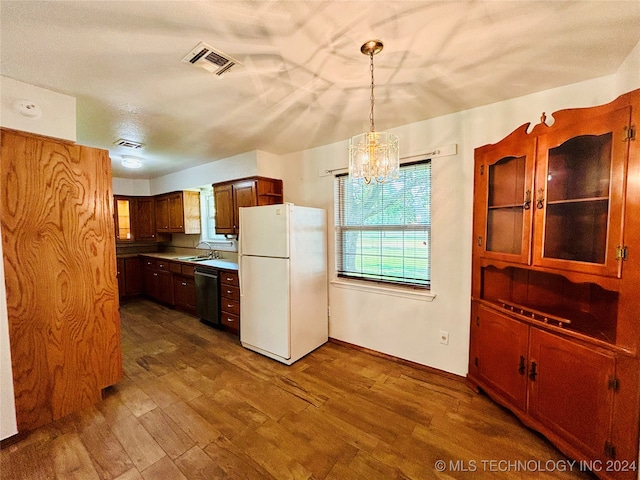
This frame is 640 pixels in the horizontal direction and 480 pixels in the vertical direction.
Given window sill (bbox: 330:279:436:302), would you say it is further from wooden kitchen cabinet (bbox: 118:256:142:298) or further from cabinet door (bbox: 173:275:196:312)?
wooden kitchen cabinet (bbox: 118:256:142:298)

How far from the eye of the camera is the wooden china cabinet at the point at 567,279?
1313 mm

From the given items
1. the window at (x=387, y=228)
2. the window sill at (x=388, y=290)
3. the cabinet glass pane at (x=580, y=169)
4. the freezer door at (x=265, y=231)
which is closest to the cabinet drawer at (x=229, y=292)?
the freezer door at (x=265, y=231)

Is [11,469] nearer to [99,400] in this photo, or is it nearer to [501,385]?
[99,400]

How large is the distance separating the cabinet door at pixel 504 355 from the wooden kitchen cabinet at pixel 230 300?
8.81ft

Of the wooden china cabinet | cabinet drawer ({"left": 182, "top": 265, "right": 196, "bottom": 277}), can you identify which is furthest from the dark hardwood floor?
cabinet drawer ({"left": 182, "top": 265, "right": 196, "bottom": 277})

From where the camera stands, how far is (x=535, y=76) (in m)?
1.78

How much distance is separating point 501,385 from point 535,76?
7.40 feet

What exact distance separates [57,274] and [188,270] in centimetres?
220

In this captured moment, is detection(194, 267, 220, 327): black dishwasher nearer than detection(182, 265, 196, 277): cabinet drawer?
Yes

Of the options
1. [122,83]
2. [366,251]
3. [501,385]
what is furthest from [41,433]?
[501,385]

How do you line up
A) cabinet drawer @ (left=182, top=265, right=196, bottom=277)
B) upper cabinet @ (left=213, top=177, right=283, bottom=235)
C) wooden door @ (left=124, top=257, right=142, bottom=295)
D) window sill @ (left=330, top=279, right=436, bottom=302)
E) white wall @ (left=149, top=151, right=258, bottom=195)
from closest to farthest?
1. window sill @ (left=330, top=279, right=436, bottom=302)
2. upper cabinet @ (left=213, top=177, right=283, bottom=235)
3. white wall @ (left=149, top=151, right=258, bottom=195)
4. cabinet drawer @ (left=182, top=265, right=196, bottom=277)
5. wooden door @ (left=124, top=257, right=142, bottom=295)

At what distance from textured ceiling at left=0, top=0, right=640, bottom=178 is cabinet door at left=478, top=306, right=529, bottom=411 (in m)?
1.75

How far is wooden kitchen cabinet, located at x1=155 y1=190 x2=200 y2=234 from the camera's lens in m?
4.70

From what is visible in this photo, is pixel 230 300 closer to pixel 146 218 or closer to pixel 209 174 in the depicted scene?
pixel 209 174
